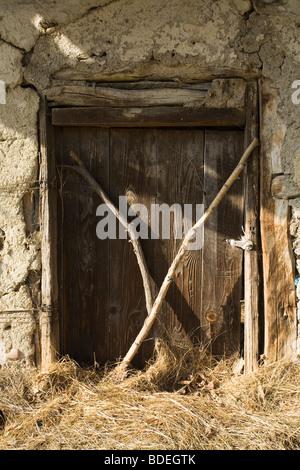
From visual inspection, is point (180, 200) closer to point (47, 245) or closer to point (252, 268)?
point (252, 268)

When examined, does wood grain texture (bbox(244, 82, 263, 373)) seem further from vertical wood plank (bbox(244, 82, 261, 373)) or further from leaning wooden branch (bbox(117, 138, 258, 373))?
leaning wooden branch (bbox(117, 138, 258, 373))

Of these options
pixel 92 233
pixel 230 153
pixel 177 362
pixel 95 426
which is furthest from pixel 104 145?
pixel 95 426

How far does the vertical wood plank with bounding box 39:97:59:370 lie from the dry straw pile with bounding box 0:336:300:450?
0.17 meters

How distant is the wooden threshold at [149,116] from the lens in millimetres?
2631

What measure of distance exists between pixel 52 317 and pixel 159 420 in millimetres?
979

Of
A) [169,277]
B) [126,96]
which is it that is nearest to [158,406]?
[169,277]

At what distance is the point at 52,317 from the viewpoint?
2.68 m

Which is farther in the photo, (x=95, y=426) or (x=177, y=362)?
(x=177, y=362)

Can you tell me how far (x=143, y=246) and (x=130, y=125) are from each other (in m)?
0.87

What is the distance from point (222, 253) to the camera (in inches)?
112

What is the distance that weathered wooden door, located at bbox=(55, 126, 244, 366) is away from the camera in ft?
9.15

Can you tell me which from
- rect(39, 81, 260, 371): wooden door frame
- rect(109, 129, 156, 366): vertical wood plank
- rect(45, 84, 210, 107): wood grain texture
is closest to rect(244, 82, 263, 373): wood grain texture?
rect(39, 81, 260, 371): wooden door frame

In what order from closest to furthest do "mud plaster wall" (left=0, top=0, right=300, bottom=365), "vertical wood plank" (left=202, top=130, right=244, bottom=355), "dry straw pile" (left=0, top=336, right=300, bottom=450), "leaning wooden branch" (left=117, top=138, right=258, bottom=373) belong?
"dry straw pile" (left=0, top=336, right=300, bottom=450), "mud plaster wall" (left=0, top=0, right=300, bottom=365), "leaning wooden branch" (left=117, top=138, right=258, bottom=373), "vertical wood plank" (left=202, top=130, right=244, bottom=355)
